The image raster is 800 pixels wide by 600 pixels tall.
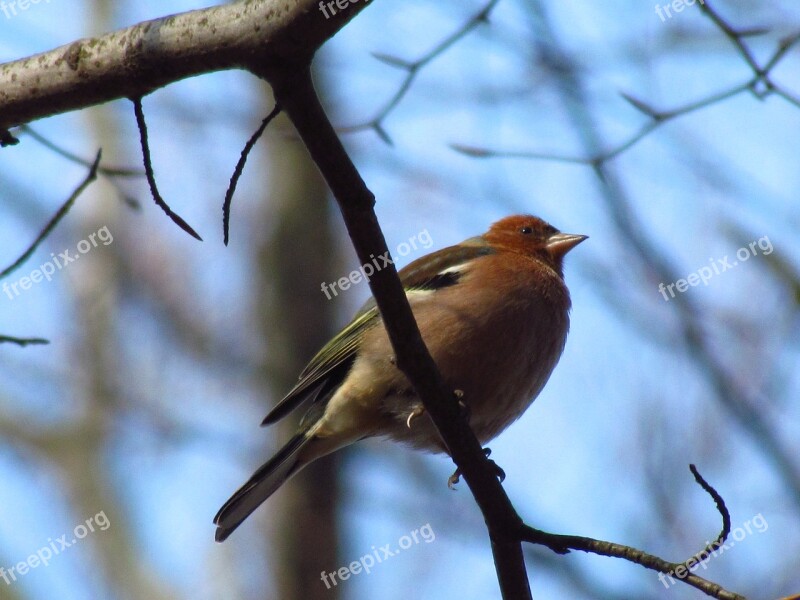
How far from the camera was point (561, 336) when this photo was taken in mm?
5234

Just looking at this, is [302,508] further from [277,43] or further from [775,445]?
[277,43]

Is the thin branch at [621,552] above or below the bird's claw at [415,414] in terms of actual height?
below

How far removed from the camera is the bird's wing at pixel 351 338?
5.08 meters

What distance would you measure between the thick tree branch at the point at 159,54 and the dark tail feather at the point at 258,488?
7.81 feet

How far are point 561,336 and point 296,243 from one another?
549 centimetres

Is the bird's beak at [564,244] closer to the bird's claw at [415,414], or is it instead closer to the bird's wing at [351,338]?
the bird's wing at [351,338]

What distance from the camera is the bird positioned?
482 cm

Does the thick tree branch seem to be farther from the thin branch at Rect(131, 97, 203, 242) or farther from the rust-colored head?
the rust-colored head

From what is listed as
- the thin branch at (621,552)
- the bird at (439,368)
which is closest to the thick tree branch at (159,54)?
the thin branch at (621,552)

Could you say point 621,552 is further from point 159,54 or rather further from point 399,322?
point 159,54

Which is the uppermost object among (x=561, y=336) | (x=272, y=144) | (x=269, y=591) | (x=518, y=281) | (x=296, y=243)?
(x=272, y=144)

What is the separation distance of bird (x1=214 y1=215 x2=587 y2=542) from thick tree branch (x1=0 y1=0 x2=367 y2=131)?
Result: 2.13 meters

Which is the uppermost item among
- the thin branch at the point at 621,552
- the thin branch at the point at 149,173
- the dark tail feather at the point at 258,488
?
the thin branch at the point at 149,173

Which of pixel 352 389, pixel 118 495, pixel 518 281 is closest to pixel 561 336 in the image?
pixel 518 281
